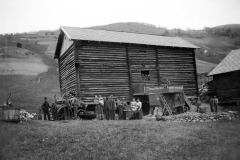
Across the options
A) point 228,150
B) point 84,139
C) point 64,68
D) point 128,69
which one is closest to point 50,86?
point 64,68

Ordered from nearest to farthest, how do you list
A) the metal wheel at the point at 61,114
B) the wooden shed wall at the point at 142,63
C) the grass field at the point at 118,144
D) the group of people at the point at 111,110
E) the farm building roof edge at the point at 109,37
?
the grass field at the point at 118,144
the metal wheel at the point at 61,114
the group of people at the point at 111,110
the farm building roof edge at the point at 109,37
the wooden shed wall at the point at 142,63

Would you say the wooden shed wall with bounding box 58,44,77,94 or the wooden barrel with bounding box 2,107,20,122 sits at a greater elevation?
the wooden shed wall with bounding box 58,44,77,94

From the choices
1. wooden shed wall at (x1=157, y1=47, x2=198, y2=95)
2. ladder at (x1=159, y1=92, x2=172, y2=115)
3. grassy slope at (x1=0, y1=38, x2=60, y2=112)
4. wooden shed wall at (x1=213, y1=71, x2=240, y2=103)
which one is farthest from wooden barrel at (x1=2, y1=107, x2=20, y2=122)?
wooden shed wall at (x1=213, y1=71, x2=240, y2=103)

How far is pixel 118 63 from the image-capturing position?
20688mm

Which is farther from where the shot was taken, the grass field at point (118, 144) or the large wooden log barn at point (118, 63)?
the large wooden log barn at point (118, 63)

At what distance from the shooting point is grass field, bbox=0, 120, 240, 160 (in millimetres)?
7008

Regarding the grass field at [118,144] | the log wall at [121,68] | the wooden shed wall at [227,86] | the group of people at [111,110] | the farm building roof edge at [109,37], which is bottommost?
the grass field at [118,144]

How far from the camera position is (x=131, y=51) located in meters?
21.5

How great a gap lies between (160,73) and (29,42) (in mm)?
40625

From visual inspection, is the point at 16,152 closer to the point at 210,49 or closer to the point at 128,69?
the point at 128,69

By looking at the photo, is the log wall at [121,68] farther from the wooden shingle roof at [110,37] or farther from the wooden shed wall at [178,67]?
the wooden shingle roof at [110,37]

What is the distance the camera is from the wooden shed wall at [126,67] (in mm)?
19297

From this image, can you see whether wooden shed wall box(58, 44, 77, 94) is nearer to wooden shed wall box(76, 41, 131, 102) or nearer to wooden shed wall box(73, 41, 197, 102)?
wooden shed wall box(76, 41, 131, 102)

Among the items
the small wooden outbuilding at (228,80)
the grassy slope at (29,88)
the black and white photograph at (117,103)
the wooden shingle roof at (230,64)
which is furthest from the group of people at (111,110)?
the wooden shingle roof at (230,64)
